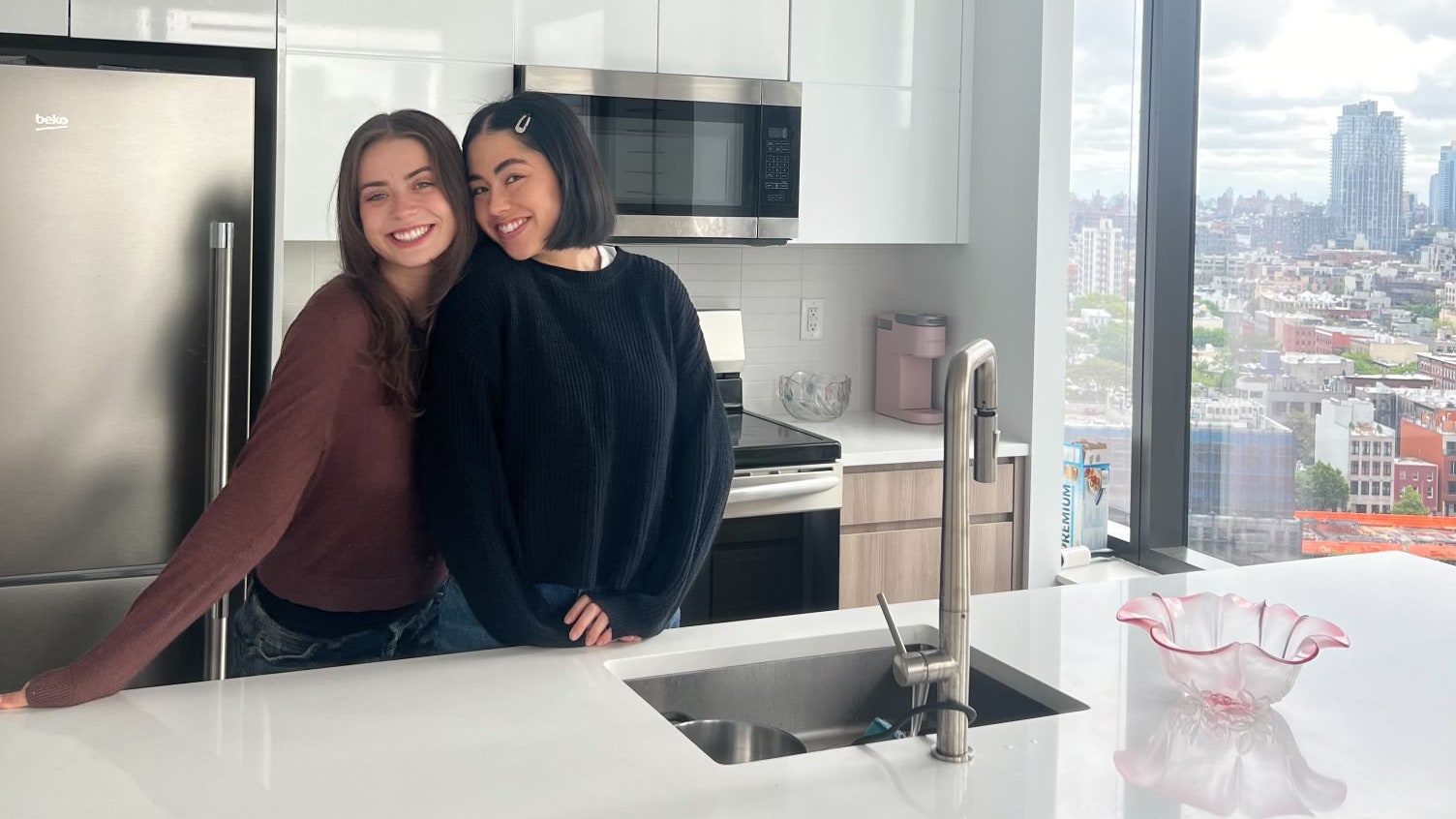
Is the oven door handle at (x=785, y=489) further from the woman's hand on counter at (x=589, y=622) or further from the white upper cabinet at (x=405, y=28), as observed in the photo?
the woman's hand on counter at (x=589, y=622)

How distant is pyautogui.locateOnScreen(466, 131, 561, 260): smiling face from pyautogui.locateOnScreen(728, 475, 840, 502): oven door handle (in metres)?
1.38

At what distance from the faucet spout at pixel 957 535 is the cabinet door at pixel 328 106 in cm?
197

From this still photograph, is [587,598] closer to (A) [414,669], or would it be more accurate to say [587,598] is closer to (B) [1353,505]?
(A) [414,669]

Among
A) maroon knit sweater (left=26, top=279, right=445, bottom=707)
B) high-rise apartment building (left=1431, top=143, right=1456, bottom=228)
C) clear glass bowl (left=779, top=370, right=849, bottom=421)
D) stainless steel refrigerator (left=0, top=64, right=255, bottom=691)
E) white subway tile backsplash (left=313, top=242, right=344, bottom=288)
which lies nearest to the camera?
maroon knit sweater (left=26, top=279, right=445, bottom=707)

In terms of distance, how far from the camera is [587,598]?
1.73 meters

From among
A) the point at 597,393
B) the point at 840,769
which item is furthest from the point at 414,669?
the point at 840,769

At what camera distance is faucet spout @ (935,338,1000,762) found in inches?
52.8

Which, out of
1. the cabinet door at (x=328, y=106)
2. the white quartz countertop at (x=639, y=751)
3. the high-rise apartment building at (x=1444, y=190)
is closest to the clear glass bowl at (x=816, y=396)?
the cabinet door at (x=328, y=106)

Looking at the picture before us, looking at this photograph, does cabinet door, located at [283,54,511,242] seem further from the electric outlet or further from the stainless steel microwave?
the electric outlet

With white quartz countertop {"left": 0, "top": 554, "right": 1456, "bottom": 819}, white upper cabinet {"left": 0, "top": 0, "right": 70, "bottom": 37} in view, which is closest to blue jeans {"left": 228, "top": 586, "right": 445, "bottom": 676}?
white quartz countertop {"left": 0, "top": 554, "right": 1456, "bottom": 819}

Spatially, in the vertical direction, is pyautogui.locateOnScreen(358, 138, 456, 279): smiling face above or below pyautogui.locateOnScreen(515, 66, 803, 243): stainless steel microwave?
below

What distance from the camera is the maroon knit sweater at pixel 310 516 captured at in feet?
4.89

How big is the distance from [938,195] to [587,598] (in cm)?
228

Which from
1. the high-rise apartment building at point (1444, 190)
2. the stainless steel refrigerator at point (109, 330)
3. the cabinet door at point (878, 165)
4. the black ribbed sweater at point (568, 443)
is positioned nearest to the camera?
the black ribbed sweater at point (568, 443)
